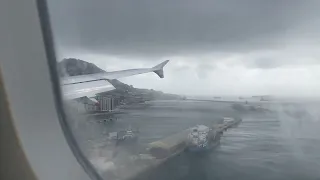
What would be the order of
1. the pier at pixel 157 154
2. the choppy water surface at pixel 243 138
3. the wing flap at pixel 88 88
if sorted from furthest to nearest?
the wing flap at pixel 88 88
the pier at pixel 157 154
the choppy water surface at pixel 243 138

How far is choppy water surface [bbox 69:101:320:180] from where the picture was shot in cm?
134

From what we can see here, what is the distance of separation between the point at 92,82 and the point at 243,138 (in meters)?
0.54

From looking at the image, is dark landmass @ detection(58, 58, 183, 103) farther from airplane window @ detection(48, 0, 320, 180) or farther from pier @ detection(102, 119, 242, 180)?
pier @ detection(102, 119, 242, 180)

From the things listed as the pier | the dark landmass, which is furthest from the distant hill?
the pier

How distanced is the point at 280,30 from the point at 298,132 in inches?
11.9

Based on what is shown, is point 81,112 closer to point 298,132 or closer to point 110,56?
point 110,56

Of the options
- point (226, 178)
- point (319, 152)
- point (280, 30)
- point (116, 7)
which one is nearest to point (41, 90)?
point (116, 7)

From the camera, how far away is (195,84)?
1468 mm

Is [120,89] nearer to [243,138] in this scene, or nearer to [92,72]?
[92,72]

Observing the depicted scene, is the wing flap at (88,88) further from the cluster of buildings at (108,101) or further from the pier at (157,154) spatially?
the pier at (157,154)

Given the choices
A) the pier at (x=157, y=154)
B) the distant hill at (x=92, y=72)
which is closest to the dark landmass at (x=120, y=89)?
the distant hill at (x=92, y=72)

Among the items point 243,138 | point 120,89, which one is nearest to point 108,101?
point 120,89

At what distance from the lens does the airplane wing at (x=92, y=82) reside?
150 centimetres

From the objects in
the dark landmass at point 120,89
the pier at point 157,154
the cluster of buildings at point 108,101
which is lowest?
the pier at point 157,154
